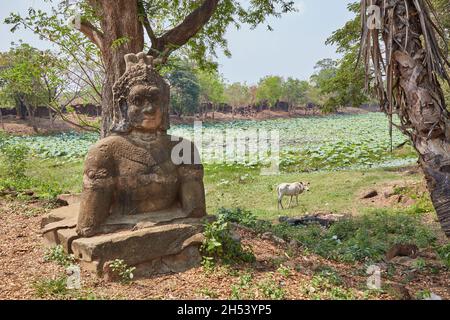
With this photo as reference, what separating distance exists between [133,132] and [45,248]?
1.85 meters

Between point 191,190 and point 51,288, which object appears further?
point 191,190

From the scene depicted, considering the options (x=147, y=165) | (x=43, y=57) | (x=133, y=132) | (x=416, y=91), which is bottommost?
(x=147, y=165)

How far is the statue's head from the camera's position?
4.12m

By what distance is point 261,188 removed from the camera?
472 inches

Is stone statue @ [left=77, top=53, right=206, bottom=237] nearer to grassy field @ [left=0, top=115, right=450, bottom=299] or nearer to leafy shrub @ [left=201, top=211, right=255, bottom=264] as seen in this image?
leafy shrub @ [left=201, top=211, right=255, bottom=264]

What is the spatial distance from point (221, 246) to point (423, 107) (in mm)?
2437

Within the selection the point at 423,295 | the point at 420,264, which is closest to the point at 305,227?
the point at 420,264

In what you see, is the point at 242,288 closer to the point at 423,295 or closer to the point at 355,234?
the point at 423,295

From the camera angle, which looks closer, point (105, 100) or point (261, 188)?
point (105, 100)

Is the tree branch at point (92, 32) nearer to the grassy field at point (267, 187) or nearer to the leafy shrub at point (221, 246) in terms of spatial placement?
the grassy field at point (267, 187)

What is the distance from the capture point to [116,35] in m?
6.52

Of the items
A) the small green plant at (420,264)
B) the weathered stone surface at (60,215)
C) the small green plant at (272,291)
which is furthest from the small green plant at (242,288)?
the weathered stone surface at (60,215)
